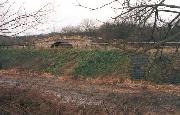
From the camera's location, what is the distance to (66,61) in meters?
43.2

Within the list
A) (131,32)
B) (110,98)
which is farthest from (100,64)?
(131,32)

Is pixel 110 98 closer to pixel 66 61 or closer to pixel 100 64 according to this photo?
pixel 100 64

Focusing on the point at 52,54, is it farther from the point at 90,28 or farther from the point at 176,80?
the point at 90,28

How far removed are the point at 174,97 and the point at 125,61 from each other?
13.0 m

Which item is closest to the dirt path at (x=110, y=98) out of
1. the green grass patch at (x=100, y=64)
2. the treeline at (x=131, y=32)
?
the green grass patch at (x=100, y=64)

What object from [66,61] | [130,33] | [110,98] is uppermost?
[130,33]

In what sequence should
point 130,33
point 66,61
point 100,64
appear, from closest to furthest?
point 130,33 < point 100,64 < point 66,61

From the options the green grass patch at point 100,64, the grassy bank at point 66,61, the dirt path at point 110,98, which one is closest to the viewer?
the dirt path at point 110,98

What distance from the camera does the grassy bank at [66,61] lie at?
1510 inches

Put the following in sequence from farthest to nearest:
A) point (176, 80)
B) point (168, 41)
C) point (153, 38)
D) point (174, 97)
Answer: point (176, 80) < point (174, 97) < point (153, 38) < point (168, 41)

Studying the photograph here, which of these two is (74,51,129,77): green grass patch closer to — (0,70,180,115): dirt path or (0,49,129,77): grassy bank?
(0,49,129,77): grassy bank

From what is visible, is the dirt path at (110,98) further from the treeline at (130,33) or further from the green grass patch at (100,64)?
the treeline at (130,33)

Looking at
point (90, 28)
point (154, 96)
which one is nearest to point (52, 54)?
point (154, 96)

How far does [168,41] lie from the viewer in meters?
8.01
